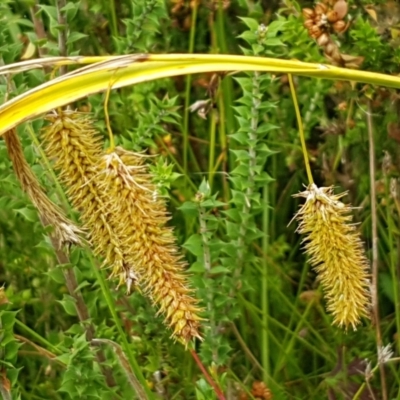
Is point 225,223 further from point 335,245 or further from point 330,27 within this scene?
point 335,245

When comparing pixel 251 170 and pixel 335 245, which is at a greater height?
pixel 335 245

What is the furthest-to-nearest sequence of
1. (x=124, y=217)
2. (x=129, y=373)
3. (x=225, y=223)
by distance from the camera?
(x=225, y=223), (x=129, y=373), (x=124, y=217)

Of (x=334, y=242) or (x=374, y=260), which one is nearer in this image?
(x=334, y=242)

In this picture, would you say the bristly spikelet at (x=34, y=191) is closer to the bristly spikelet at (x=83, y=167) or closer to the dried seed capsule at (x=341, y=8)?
the bristly spikelet at (x=83, y=167)

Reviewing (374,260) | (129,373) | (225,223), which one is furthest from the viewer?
(225,223)

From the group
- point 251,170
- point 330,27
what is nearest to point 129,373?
point 251,170

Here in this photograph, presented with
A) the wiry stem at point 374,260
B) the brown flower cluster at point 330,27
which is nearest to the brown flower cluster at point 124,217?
the wiry stem at point 374,260

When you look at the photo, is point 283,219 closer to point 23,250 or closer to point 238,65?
point 23,250
